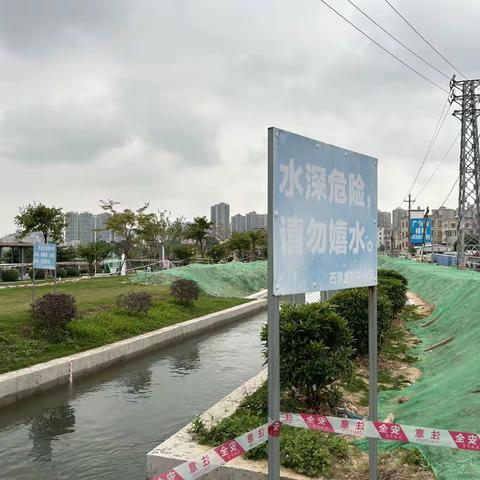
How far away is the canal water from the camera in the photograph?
7.36 meters

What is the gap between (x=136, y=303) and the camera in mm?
17469

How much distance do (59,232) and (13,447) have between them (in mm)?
28081

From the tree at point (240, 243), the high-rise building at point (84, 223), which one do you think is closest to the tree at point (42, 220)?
the tree at point (240, 243)

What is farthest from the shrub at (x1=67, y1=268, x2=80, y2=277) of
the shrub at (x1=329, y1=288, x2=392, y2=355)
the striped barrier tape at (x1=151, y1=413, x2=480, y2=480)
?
the striped barrier tape at (x1=151, y1=413, x2=480, y2=480)

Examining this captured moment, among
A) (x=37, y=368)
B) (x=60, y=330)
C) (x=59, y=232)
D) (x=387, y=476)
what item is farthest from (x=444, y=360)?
(x=59, y=232)

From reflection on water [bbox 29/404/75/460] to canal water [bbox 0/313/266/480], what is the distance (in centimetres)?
1

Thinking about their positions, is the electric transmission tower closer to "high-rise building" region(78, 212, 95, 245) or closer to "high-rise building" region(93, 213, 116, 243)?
"high-rise building" region(93, 213, 116, 243)

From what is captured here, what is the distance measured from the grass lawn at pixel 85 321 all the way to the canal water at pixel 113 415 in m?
1.08

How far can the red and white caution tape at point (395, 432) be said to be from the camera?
3.77m

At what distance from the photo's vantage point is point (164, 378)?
41.1 ft

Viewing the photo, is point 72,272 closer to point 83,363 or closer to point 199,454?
point 83,363

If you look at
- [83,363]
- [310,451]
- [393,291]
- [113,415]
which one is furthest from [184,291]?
[310,451]

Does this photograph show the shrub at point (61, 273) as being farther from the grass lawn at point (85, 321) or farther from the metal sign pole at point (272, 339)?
the metal sign pole at point (272, 339)

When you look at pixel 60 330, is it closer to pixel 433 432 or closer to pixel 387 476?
pixel 387 476
